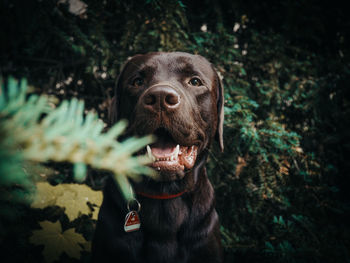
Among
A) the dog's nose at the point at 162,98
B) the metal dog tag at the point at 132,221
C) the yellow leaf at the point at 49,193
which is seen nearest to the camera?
the dog's nose at the point at 162,98

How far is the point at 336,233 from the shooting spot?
5.55 feet

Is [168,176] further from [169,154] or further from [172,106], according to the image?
[172,106]

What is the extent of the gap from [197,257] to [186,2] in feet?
8.70

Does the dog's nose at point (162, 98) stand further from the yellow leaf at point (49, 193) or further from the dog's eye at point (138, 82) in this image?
the yellow leaf at point (49, 193)

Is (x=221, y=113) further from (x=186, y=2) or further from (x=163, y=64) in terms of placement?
(x=186, y=2)

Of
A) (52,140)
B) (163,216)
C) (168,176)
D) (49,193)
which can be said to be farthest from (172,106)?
(49,193)

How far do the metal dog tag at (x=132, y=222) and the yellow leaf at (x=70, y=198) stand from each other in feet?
2.17

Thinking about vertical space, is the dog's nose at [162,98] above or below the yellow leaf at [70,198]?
above

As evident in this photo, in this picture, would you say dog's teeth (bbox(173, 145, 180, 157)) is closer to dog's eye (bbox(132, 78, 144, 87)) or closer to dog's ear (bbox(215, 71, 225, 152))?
dog's ear (bbox(215, 71, 225, 152))

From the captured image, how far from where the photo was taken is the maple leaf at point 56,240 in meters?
1.42

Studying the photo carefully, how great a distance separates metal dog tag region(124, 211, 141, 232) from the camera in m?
1.38

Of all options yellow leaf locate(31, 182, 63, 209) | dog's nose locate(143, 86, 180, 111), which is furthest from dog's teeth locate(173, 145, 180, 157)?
yellow leaf locate(31, 182, 63, 209)

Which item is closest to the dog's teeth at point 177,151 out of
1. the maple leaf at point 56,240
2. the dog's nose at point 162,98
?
the dog's nose at point 162,98

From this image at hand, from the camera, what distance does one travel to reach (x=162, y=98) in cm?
126
